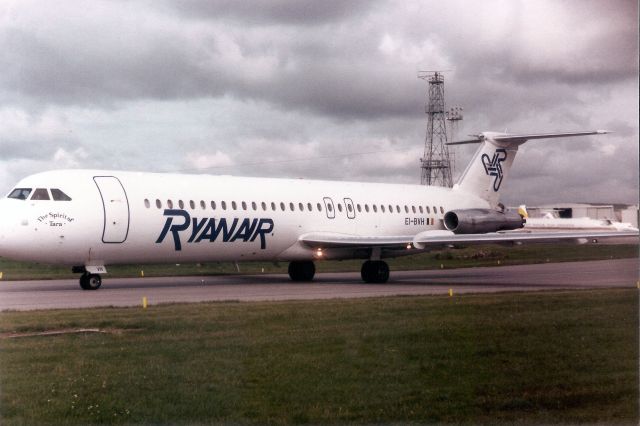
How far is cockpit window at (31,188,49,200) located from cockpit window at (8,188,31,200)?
0.19 metres

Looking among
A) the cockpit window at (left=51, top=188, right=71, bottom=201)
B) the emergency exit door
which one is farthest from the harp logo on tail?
the cockpit window at (left=51, top=188, right=71, bottom=201)

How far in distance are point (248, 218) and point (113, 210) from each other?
4.93m

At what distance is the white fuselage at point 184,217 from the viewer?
2067cm

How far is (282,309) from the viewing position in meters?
15.7

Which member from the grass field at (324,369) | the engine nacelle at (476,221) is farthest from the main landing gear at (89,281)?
the engine nacelle at (476,221)

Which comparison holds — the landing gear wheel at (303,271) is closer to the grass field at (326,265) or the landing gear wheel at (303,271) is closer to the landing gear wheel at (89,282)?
the grass field at (326,265)

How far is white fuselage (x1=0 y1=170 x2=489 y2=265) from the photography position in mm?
20672

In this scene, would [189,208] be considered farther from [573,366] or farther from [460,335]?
[573,366]

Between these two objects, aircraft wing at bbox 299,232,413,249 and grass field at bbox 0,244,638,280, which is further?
grass field at bbox 0,244,638,280

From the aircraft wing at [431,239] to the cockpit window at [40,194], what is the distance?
370 inches

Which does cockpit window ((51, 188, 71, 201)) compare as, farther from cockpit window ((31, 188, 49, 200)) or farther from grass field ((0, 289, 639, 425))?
grass field ((0, 289, 639, 425))

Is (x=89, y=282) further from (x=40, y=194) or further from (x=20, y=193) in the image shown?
(x=20, y=193)

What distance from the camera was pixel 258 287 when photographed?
80.4 ft

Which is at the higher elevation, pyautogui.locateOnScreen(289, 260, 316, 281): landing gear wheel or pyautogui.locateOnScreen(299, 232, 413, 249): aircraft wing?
pyautogui.locateOnScreen(299, 232, 413, 249): aircraft wing
